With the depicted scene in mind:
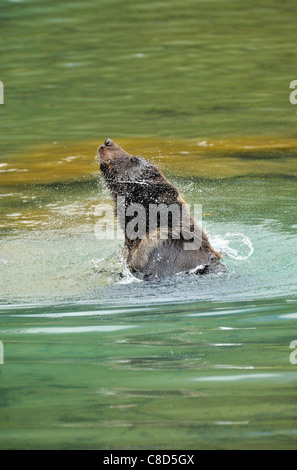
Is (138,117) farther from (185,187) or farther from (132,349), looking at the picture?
(132,349)

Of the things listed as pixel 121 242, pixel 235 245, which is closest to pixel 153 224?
pixel 235 245

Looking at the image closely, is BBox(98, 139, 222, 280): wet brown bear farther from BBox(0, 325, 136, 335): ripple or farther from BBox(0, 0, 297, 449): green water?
BBox(0, 325, 136, 335): ripple

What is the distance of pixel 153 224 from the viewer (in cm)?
577

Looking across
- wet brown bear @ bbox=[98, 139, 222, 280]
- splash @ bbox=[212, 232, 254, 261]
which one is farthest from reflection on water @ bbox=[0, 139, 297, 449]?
wet brown bear @ bbox=[98, 139, 222, 280]

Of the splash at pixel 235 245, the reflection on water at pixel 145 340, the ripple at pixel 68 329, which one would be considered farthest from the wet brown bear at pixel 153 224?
the splash at pixel 235 245

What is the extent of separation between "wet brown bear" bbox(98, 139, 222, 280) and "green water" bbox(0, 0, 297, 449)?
0.12 metres

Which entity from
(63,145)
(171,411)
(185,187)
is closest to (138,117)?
(63,145)

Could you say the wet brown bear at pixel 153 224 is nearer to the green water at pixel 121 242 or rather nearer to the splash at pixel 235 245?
→ the green water at pixel 121 242

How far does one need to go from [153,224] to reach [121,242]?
178cm

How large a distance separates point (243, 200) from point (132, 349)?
181 inches

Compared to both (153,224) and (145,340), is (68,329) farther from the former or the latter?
(153,224)

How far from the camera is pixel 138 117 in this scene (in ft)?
44.1

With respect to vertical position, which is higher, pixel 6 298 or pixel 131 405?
pixel 131 405

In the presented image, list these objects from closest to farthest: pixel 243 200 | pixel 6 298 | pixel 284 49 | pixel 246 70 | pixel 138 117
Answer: pixel 6 298, pixel 243 200, pixel 138 117, pixel 246 70, pixel 284 49
